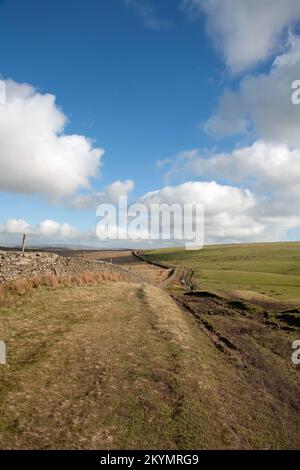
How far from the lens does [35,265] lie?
99.9 feet

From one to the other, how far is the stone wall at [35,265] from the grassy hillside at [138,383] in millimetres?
6611

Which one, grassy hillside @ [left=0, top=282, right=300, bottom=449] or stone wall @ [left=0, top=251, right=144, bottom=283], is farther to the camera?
stone wall @ [left=0, top=251, right=144, bottom=283]

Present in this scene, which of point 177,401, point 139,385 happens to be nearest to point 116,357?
point 139,385

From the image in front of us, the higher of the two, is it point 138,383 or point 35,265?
point 35,265

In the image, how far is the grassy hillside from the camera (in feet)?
29.8

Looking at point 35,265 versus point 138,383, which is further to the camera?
point 35,265

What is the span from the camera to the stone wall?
27094mm

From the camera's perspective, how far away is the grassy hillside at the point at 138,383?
358 inches

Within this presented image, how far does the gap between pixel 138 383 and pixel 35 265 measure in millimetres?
20990

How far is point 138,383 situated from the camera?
12.2m

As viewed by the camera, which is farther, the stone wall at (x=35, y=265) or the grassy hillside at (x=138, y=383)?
the stone wall at (x=35, y=265)

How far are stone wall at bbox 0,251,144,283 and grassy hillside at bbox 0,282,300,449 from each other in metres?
6.61

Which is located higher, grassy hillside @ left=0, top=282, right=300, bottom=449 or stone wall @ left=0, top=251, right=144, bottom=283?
stone wall @ left=0, top=251, right=144, bottom=283

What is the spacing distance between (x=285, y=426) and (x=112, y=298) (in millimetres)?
19284
